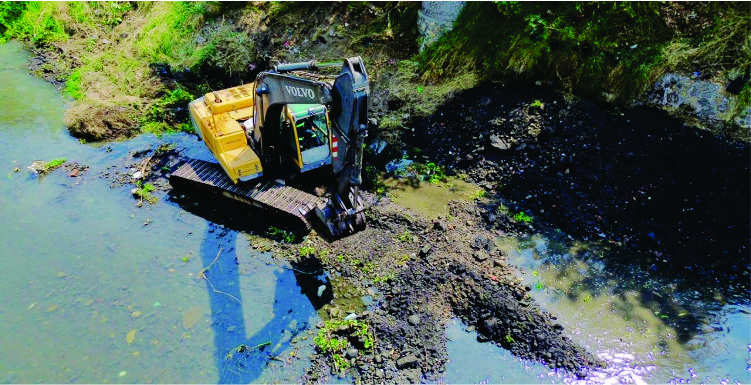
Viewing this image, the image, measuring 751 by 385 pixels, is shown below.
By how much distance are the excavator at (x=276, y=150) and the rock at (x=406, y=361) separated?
1.96 m

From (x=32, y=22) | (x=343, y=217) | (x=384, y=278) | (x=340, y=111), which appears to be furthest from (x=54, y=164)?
(x=32, y=22)

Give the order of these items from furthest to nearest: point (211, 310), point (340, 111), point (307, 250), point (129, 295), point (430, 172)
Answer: point (430, 172) → point (307, 250) → point (129, 295) → point (211, 310) → point (340, 111)

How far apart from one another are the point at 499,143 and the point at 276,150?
457 cm

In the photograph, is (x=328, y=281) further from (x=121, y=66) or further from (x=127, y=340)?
(x=121, y=66)

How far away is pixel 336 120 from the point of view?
6.33 metres

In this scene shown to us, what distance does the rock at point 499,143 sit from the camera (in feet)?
31.9

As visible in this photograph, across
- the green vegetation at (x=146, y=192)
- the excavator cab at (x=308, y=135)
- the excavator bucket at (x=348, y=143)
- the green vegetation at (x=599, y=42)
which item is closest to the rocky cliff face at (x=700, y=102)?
the green vegetation at (x=599, y=42)

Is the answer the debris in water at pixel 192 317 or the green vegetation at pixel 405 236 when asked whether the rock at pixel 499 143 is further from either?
the debris in water at pixel 192 317

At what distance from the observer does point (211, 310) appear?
759cm

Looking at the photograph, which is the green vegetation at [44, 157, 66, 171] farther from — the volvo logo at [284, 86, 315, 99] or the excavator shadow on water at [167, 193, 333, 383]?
the volvo logo at [284, 86, 315, 99]

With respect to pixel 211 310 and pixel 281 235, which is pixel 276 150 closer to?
pixel 281 235

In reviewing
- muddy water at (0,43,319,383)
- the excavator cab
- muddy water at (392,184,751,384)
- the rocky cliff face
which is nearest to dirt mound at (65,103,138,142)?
muddy water at (0,43,319,383)

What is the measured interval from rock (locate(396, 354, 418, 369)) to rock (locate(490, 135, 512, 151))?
16.3 feet

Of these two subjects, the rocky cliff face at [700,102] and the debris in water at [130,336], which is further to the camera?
the rocky cliff face at [700,102]
